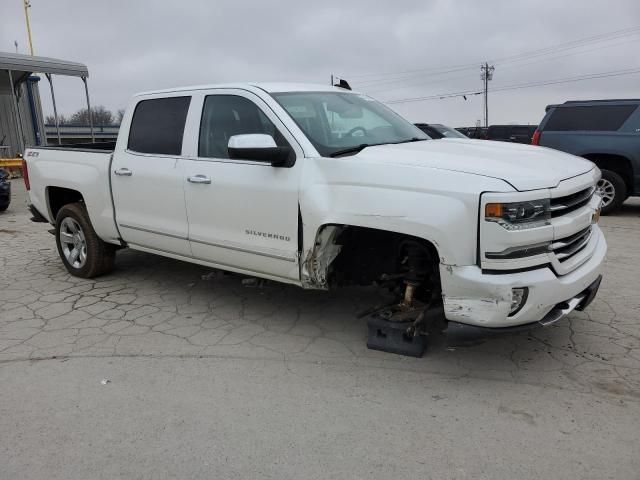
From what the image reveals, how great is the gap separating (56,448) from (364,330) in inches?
91.4

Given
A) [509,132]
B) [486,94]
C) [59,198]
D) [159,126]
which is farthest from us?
[486,94]

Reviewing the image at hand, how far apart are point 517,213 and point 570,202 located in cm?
56

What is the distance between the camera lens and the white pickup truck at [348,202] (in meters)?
3.07

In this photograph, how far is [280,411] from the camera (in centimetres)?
312

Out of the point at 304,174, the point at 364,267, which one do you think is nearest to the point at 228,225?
the point at 304,174

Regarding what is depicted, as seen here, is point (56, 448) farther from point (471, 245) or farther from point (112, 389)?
point (471, 245)

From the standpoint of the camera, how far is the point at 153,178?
15.4 ft

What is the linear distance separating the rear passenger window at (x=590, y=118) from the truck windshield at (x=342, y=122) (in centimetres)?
628

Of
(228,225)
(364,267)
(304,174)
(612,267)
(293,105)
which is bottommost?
(612,267)

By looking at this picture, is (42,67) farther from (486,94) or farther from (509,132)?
(486,94)

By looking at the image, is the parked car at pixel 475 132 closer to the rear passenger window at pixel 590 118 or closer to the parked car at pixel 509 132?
the parked car at pixel 509 132

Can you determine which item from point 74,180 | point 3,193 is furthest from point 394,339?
point 3,193

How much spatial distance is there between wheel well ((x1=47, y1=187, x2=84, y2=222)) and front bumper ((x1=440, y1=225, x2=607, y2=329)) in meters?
4.50

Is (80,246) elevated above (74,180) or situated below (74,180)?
below
